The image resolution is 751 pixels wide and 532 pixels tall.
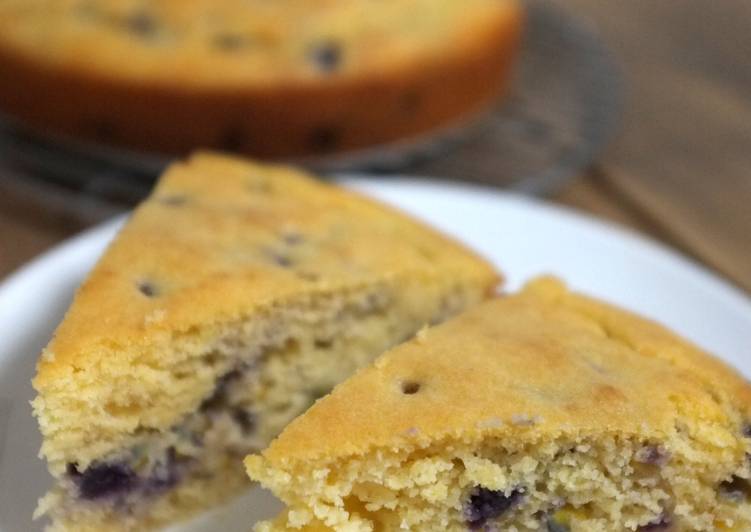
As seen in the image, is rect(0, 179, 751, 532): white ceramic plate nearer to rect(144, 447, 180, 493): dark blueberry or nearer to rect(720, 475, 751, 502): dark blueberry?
rect(144, 447, 180, 493): dark blueberry

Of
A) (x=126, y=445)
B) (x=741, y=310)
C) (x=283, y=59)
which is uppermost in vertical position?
(x=283, y=59)

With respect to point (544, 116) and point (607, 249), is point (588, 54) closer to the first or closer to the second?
point (544, 116)

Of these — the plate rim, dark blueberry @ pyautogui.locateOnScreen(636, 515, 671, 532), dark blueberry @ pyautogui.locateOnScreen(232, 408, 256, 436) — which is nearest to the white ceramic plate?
the plate rim

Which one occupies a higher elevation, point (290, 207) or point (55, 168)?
point (290, 207)

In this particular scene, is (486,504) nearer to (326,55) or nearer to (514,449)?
(514,449)

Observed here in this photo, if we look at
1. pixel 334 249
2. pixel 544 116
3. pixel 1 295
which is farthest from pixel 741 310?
pixel 1 295
